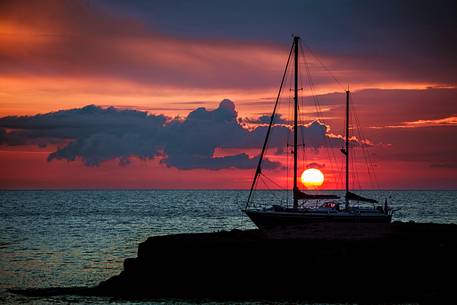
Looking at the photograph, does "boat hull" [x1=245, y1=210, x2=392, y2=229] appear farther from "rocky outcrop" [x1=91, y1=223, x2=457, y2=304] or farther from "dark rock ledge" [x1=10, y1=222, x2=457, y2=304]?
"rocky outcrop" [x1=91, y1=223, x2=457, y2=304]

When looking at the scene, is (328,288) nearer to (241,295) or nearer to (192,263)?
(241,295)

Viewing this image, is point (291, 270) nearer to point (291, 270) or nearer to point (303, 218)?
point (291, 270)

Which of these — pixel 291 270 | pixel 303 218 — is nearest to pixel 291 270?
pixel 291 270

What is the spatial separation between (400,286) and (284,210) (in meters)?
27.6

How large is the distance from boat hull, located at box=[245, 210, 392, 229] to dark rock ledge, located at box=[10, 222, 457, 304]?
2242cm

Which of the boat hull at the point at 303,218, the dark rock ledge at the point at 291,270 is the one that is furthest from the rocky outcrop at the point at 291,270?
the boat hull at the point at 303,218

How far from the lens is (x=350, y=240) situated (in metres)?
37.2

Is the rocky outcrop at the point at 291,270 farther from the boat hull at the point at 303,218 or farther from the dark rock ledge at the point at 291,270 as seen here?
the boat hull at the point at 303,218

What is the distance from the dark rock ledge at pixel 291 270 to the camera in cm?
3497

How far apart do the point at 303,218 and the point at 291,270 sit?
81.5 ft

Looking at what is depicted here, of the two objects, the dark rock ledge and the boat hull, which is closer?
the dark rock ledge

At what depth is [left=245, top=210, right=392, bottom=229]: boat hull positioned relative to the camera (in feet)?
197

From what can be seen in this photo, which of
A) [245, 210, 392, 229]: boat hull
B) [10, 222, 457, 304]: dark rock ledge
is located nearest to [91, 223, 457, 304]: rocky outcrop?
[10, 222, 457, 304]: dark rock ledge

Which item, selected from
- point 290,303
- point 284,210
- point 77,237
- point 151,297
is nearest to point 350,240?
point 290,303
